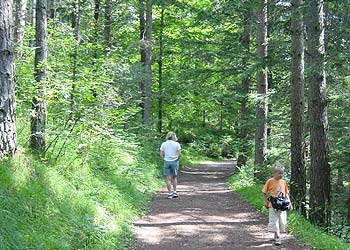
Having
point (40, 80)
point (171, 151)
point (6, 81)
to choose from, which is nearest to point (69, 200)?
point (6, 81)

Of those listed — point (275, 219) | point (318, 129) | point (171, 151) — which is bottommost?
point (275, 219)

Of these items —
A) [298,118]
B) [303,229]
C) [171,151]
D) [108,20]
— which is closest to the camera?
[303,229]

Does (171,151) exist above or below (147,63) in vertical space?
below

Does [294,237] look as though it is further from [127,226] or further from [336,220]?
[336,220]

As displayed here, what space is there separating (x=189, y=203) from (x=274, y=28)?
623 centimetres

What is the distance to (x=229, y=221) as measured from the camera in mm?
8875

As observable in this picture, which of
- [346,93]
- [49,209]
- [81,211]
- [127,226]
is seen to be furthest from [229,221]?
[346,93]

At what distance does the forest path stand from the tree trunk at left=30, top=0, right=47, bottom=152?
8.18ft

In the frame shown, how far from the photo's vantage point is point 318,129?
960 centimetres

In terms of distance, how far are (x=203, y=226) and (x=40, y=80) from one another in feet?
14.0

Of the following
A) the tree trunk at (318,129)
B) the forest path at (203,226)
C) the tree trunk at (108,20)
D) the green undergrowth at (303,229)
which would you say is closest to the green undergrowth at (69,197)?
the forest path at (203,226)

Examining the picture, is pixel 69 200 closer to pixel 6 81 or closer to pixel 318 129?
pixel 6 81

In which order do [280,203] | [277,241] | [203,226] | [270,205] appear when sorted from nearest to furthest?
[277,241] → [280,203] → [270,205] → [203,226]

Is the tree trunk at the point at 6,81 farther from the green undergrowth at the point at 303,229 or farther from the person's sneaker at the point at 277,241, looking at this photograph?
the green undergrowth at the point at 303,229
